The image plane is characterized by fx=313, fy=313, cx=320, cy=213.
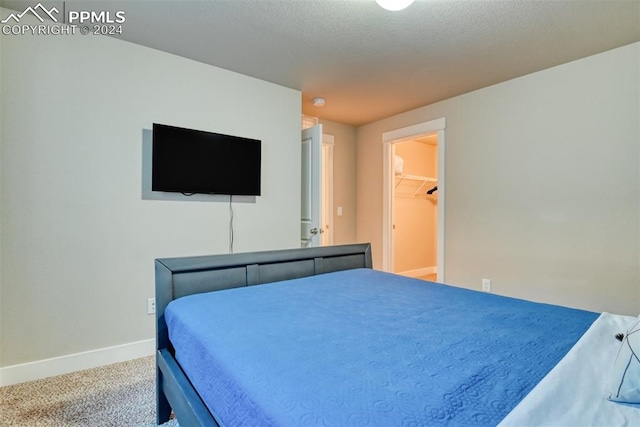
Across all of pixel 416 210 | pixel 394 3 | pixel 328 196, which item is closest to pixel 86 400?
pixel 394 3

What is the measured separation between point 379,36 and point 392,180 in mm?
2204

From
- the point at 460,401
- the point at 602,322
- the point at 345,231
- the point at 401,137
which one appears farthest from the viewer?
the point at 345,231

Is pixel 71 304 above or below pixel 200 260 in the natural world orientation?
below

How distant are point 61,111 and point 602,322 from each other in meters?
3.16

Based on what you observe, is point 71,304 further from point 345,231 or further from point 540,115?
point 540,115

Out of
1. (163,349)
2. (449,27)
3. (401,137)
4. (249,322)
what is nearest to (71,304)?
(163,349)

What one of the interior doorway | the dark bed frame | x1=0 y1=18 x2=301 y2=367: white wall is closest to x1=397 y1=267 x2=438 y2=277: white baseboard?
the interior doorway

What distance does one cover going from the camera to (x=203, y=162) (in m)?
2.62

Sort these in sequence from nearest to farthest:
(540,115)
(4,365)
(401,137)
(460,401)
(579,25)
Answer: (460,401) < (4,365) < (579,25) < (540,115) < (401,137)

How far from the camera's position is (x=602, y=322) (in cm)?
114

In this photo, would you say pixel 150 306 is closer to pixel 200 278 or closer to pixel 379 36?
pixel 200 278

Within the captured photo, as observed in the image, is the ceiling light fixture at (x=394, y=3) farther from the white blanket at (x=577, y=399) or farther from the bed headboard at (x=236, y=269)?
the white blanket at (x=577, y=399)

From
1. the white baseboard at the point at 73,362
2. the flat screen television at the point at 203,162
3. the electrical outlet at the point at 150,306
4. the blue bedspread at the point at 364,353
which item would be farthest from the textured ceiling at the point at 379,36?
the white baseboard at the point at 73,362

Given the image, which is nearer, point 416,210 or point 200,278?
point 200,278
